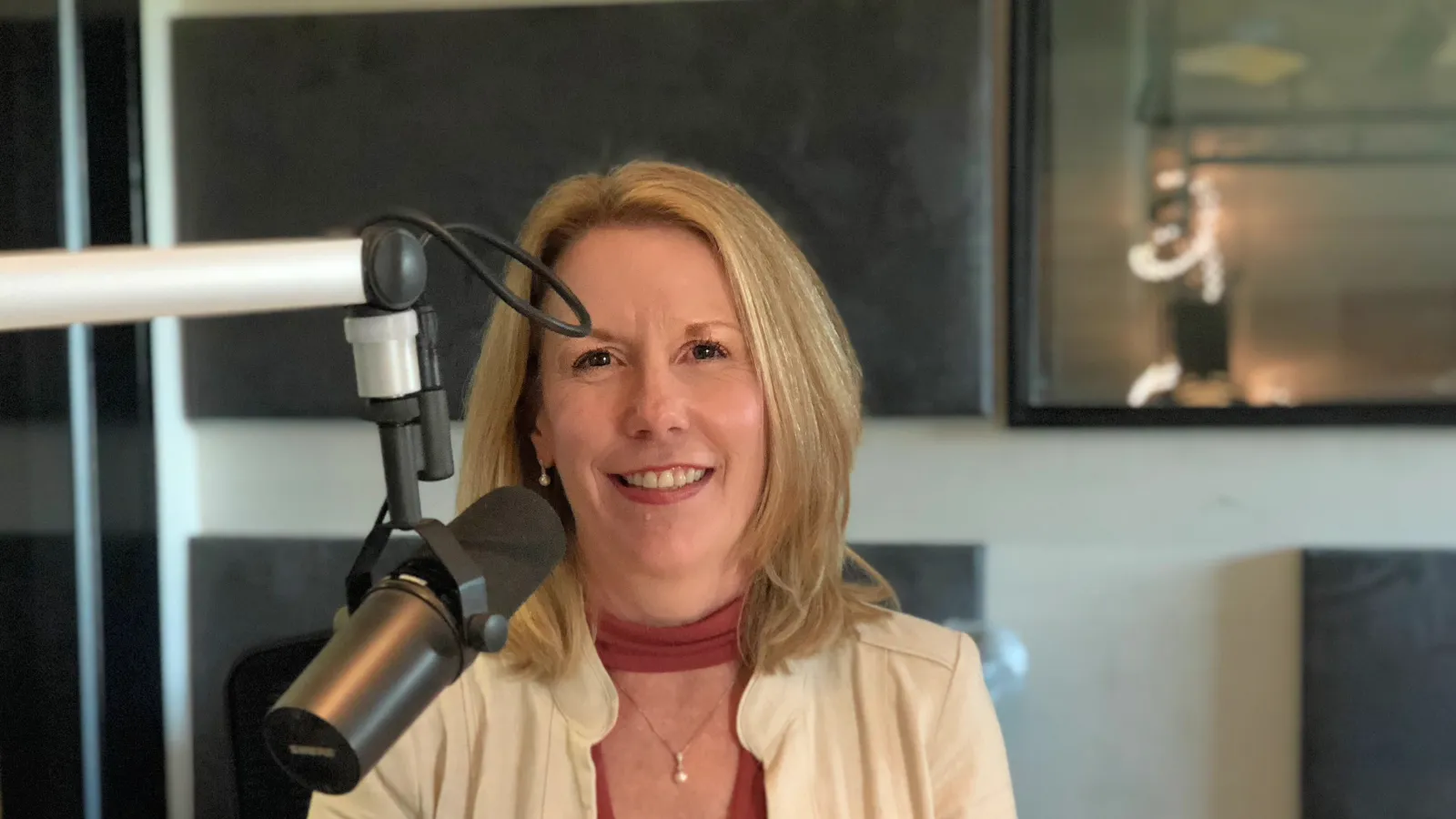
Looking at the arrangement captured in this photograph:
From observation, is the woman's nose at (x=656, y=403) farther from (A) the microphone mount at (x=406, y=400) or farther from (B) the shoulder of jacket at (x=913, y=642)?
(A) the microphone mount at (x=406, y=400)

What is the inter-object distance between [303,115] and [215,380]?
0.41m

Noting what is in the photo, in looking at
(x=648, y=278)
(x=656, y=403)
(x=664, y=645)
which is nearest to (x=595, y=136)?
(x=648, y=278)

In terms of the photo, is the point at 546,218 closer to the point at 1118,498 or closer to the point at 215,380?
the point at 215,380

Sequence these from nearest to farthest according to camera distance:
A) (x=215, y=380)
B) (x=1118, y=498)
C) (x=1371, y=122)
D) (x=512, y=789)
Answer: (x=512, y=789), (x=1371, y=122), (x=1118, y=498), (x=215, y=380)

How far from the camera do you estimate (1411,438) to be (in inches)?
58.6

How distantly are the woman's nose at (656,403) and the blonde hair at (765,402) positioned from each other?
91 millimetres

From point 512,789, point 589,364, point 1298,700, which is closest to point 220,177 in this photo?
point 589,364

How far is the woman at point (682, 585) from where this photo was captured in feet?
3.57

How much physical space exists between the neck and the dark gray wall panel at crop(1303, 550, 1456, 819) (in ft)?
2.75

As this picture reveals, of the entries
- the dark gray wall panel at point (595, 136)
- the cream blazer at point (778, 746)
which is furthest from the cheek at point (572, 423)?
the dark gray wall panel at point (595, 136)

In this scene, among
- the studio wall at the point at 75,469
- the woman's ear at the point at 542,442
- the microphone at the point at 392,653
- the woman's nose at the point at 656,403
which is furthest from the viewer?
the studio wall at the point at 75,469

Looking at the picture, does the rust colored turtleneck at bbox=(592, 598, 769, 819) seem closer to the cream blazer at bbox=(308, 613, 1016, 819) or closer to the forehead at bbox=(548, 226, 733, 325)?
the cream blazer at bbox=(308, 613, 1016, 819)

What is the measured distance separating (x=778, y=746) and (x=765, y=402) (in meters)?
0.34

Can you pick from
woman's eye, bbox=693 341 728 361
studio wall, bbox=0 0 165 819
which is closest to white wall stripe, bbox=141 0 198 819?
studio wall, bbox=0 0 165 819
